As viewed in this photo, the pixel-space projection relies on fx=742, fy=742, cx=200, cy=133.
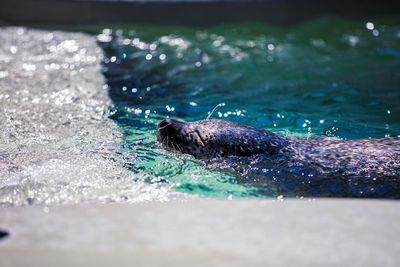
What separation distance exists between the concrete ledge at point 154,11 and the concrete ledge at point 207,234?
6.63 m

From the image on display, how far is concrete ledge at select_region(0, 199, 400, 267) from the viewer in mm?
2312

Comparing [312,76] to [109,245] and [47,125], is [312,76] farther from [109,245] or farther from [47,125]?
[109,245]

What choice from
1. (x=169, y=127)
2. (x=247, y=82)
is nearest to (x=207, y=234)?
(x=169, y=127)

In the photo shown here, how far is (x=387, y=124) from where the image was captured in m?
5.93

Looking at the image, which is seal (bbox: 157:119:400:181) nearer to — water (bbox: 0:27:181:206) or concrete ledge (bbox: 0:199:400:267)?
water (bbox: 0:27:181:206)

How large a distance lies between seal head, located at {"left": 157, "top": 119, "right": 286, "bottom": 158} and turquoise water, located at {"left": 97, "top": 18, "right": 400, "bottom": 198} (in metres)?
0.09

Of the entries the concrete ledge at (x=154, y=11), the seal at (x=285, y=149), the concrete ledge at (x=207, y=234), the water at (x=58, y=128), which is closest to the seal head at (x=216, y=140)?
the seal at (x=285, y=149)

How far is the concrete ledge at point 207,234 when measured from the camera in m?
2.31

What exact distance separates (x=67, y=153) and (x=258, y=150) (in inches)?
46.0

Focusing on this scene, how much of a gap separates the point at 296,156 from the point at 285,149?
3.9 inches

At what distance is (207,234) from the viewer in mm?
2510

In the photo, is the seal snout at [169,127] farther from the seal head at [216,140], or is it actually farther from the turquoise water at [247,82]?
the turquoise water at [247,82]

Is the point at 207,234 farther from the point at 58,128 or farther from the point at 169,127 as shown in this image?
the point at 58,128

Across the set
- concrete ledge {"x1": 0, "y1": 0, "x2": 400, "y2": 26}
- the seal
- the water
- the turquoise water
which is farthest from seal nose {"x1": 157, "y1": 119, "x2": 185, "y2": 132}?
concrete ledge {"x1": 0, "y1": 0, "x2": 400, "y2": 26}
